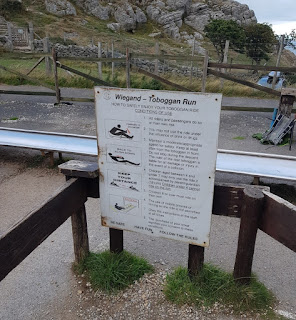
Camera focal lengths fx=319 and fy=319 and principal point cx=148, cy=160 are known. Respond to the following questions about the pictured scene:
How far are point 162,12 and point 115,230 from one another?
55593 millimetres

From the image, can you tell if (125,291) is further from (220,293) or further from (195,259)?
(220,293)

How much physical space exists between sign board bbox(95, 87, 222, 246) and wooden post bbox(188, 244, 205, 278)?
20 cm

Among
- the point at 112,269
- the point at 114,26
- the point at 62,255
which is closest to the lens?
the point at 112,269

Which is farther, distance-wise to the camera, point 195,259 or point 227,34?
point 227,34

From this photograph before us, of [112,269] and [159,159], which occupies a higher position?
[159,159]

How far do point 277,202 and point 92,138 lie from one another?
167 inches

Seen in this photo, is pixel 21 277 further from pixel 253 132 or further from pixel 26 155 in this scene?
pixel 253 132

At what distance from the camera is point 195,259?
8.53 ft

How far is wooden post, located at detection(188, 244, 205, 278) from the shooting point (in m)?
2.55

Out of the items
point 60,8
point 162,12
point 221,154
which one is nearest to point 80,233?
point 221,154

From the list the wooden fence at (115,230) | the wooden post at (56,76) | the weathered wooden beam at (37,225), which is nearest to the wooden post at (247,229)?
the wooden fence at (115,230)

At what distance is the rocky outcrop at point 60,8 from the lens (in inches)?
1642

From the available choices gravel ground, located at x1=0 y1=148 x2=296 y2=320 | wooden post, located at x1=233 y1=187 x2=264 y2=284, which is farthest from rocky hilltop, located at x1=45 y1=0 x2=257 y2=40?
wooden post, located at x1=233 y1=187 x2=264 y2=284

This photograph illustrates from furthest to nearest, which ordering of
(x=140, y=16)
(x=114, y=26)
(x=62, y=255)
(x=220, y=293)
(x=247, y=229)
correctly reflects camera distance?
1. (x=140, y=16)
2. (x=114, y=26)
3. (x=62, y=255)
4. (x=220, y=293)
5. (x=247, y=229)
